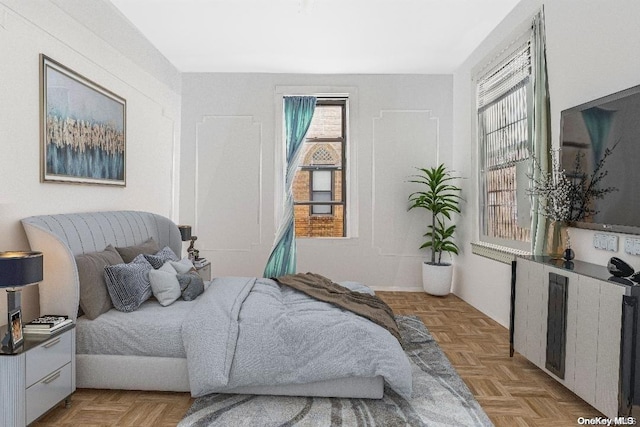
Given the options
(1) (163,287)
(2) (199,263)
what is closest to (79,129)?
(1) (163,287)

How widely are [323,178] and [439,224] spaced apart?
6.06 feet

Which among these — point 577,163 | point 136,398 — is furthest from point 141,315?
point 577,163

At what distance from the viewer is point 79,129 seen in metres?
3.61

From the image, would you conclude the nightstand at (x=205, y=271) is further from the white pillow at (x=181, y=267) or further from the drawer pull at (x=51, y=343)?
the drawer pull at (x=51, y=343)

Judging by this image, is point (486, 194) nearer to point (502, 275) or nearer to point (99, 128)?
point (502, 275)

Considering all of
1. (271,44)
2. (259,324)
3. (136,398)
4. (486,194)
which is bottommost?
(136,398)

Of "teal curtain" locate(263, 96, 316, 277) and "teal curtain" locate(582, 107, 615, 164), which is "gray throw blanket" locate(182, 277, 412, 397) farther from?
"teal curtain" locate(263, 96, 316, 277)

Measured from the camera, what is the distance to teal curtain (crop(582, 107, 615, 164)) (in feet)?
9.34

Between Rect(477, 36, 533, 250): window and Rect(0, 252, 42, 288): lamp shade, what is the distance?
387 cm

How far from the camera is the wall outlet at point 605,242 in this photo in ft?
9.27

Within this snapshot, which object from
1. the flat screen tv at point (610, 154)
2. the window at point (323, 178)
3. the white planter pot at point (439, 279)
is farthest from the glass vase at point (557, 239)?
the window at point (323, 178)

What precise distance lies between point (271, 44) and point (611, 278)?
4.32m

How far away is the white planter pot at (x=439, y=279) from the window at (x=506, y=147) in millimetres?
845

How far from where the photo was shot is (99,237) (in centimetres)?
350
